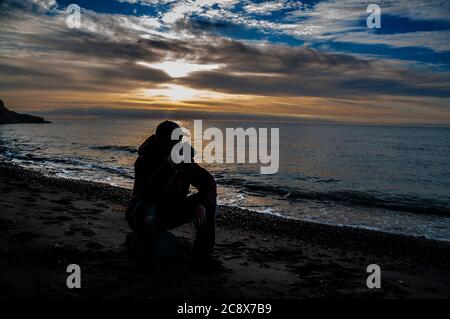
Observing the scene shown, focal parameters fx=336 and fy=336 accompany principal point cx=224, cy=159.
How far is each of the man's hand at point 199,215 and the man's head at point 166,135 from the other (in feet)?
3.33

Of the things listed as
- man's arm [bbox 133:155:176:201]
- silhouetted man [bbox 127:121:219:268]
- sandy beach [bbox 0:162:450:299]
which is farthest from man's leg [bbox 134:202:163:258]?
sandy beach [bbox 0:162:450:299]

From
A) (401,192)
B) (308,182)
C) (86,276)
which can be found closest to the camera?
A: (86,276)

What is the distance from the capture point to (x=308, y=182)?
24.8 meters

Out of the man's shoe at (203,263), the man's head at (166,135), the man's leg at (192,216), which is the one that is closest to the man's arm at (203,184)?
the man's leg at (192,216)

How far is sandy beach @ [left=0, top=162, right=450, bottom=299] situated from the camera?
473cm

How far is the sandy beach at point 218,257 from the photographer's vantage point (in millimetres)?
4727

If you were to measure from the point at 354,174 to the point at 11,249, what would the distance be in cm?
2897

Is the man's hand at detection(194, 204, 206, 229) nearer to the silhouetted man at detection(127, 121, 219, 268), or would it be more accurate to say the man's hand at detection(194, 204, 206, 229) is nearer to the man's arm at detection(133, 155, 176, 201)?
the silhouetted man at detection(127, 121, 219, 268)

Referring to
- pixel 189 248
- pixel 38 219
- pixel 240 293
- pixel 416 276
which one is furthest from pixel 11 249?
pixel 416 276

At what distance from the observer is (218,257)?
6.72m

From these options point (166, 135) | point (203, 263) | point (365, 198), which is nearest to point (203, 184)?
point (166, 135)

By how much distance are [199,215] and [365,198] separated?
16921mm
